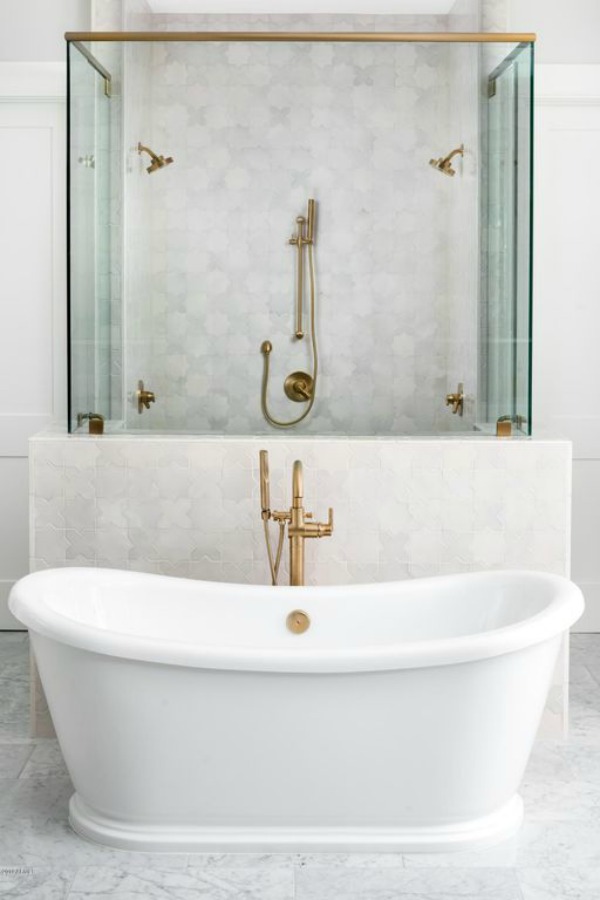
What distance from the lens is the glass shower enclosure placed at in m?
3.46

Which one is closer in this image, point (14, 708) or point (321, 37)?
point (321, 37)

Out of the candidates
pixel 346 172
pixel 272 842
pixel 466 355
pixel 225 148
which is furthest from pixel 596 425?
pixel 272 842

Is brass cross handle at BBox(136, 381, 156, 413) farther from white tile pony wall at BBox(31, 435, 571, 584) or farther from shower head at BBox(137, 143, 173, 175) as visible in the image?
shower head at BBox(137, 143, 173, 175)

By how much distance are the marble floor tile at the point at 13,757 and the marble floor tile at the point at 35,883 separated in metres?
0.59

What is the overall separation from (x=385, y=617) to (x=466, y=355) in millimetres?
884

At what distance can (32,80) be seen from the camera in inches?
171

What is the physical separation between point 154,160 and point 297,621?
1437mm

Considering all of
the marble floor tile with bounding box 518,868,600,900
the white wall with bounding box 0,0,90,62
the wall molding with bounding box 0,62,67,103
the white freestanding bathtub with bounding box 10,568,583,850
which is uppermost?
the white wall with bounding box 0,0,90,62

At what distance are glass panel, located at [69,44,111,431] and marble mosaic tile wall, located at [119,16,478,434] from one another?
0.28 ft

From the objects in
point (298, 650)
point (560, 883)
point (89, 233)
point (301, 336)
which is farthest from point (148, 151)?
point (560, 883)

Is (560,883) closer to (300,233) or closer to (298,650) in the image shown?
(298,650)

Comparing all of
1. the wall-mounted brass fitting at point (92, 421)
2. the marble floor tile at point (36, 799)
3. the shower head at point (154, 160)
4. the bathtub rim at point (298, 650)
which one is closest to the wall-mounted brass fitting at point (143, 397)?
the wall-mounted brass fitting at point (92, 421)

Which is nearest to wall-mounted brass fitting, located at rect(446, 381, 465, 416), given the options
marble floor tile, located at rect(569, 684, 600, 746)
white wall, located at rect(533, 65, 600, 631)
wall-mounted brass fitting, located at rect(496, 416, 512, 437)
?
wall-mounted brass fitting, located at rect(496, 416, 512, 437)

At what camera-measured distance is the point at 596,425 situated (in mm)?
4566
